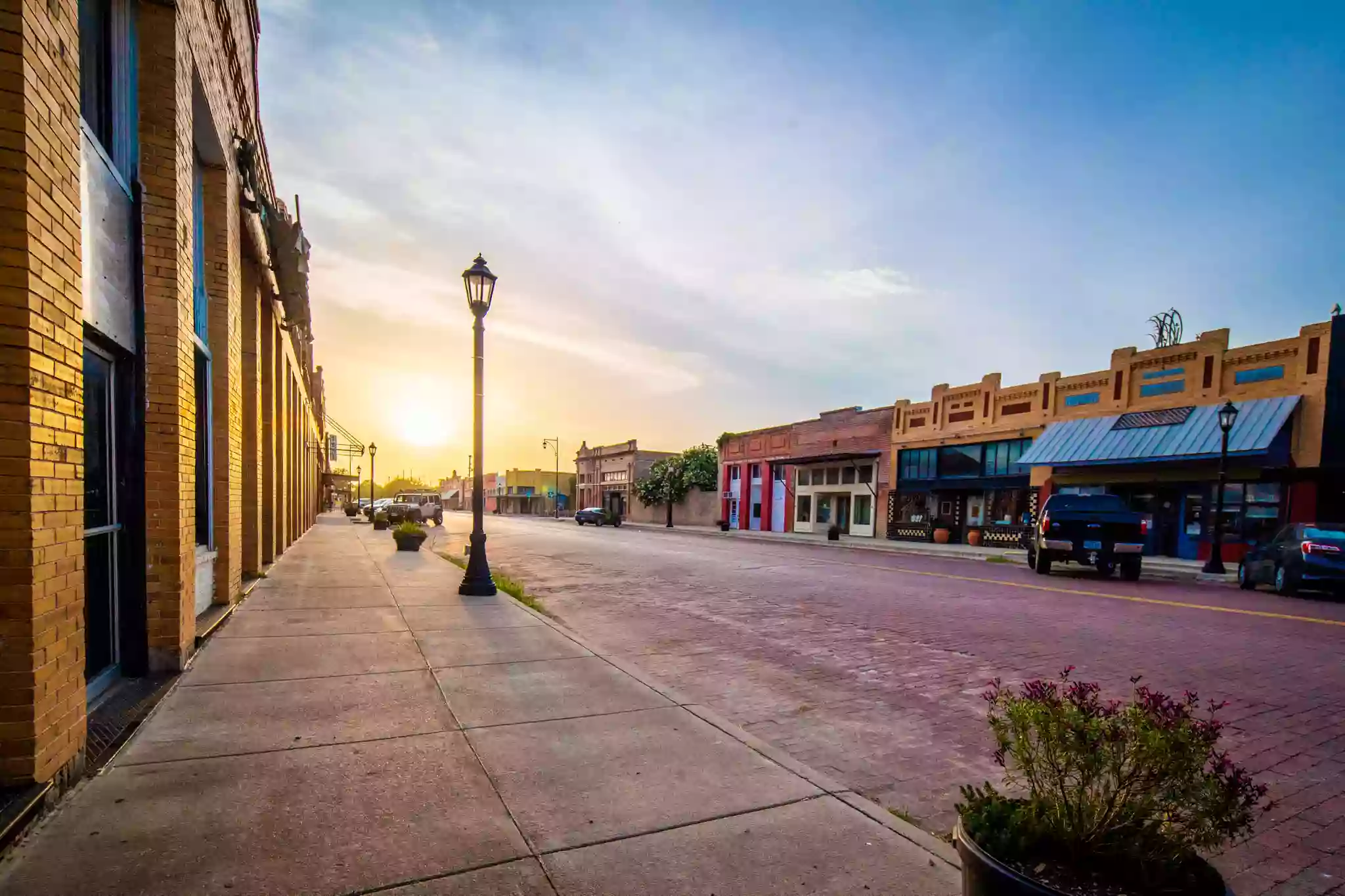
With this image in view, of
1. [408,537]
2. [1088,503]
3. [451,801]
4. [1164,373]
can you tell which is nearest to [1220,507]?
[1088,503]

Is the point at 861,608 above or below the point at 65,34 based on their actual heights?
below

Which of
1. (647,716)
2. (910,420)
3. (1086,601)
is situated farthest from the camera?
(910,420)

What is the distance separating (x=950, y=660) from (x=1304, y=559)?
448 inches

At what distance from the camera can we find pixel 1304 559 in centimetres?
A: 1340

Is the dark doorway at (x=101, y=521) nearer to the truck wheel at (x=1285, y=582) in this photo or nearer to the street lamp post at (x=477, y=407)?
the street lamp post at (x=477, y=407)

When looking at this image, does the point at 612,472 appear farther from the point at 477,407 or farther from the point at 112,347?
the point at 112,347

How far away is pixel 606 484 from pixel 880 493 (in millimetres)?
42468

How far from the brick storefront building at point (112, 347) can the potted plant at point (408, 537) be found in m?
9.06

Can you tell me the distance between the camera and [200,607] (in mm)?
7273

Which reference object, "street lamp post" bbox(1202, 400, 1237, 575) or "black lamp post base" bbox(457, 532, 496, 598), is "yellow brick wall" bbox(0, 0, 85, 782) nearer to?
"black lamp post base" bbox(457, 532, 496, 598)

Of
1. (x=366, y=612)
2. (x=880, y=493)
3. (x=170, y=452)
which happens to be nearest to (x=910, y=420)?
(x=880, y=493)

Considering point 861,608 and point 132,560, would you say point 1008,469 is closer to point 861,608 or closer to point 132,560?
point 861,608

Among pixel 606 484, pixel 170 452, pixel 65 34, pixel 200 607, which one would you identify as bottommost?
pixel 606 484

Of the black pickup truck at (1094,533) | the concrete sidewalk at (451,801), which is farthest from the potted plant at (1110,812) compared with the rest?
the black pickup truck at (1094,533)
